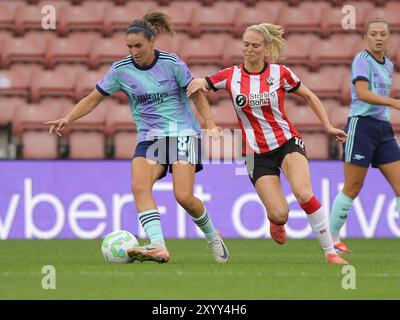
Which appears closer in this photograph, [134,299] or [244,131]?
[134,299]

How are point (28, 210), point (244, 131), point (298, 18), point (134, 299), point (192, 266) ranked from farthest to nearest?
point (298, 18) < point (28, 210) < point (244, 131) < point (192, 266) < point (134, 299)

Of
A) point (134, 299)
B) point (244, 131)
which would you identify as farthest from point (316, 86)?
point (134, 299)

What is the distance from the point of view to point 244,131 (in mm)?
8961

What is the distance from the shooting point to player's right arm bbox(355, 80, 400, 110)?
942 cm

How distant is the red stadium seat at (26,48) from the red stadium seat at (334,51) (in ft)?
12.2

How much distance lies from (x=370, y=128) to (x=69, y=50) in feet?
21.8

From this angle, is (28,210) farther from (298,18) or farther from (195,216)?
(298,18)

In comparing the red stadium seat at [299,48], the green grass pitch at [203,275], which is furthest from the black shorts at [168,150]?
the red stadium seat at [299,48]

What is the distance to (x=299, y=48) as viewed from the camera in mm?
15625

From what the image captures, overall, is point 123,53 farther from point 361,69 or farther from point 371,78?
point 361,69

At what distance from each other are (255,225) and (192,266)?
15.2 ft

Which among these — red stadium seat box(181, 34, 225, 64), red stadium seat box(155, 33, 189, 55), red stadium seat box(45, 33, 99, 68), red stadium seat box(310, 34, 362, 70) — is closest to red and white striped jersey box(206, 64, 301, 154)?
red stadium seat box(181, 34, 225, 64)

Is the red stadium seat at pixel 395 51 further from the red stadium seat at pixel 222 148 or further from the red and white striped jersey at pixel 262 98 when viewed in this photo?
the red and white striped jersey at pixel 262 98

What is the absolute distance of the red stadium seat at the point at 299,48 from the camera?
15.3 m
